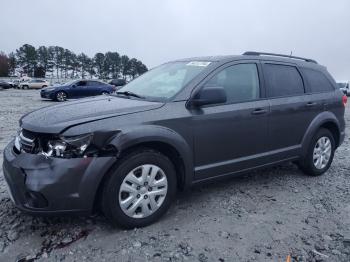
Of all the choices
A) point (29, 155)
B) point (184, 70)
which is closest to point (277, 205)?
point (184, 70)

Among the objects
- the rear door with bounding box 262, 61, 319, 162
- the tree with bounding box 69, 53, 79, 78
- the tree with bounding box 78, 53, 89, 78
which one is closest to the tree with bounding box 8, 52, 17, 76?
the tree with bounding box 69, 53, 79, 78

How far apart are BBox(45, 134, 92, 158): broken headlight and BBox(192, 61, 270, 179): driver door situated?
1.12m

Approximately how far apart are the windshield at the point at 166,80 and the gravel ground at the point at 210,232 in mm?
1283

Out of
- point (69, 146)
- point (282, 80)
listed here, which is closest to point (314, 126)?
point (282, 80)

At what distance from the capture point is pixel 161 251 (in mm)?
2746

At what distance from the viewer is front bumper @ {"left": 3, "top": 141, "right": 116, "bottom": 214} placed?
261 centimetres

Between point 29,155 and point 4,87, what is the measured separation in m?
41.8

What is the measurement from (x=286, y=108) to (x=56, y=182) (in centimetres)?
287

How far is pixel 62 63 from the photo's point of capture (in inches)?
3819

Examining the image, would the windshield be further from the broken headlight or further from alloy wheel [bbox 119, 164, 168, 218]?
the broken headlight

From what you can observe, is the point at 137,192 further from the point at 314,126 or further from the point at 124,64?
the point at 124,64

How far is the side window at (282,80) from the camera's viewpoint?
13.2 ft

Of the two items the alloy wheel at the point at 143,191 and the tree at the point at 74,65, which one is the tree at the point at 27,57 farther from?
the alloy wheel at the point at 143,191

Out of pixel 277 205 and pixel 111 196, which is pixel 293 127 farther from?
pixel 111 196
